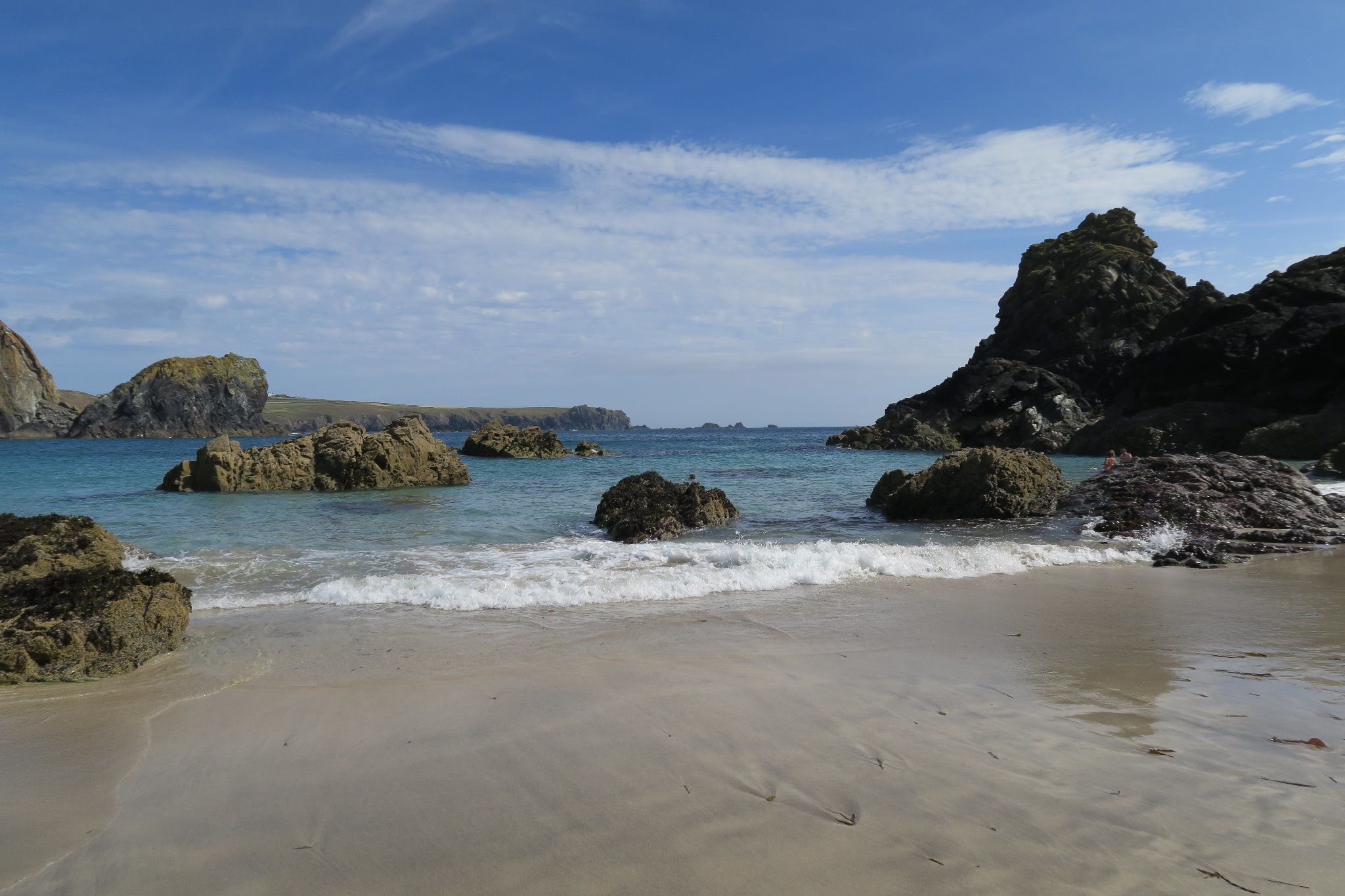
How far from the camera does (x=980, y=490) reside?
538 inches

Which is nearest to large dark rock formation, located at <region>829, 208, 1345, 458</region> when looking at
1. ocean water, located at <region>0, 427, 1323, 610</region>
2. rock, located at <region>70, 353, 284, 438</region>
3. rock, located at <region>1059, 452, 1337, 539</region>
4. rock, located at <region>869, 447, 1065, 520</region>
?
ocean water, located at <region>0, 427, 1323, 610</region>

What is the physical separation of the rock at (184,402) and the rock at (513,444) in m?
60.5

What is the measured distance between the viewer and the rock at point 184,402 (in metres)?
78.0

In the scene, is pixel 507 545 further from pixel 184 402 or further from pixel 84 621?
pixel 184 402

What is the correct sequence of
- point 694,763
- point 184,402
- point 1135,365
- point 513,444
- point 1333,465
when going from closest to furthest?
point 694,763 → point 1333,465 → point 513,444 → point 1135,365 → point 184,402

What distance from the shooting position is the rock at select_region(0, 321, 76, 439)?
75875 mm

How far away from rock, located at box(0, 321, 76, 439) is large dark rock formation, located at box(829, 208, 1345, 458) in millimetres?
85617

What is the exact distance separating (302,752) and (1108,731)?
13.4 feet

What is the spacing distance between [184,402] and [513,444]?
2555 inches

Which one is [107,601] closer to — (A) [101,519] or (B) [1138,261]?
(A) [101,519]

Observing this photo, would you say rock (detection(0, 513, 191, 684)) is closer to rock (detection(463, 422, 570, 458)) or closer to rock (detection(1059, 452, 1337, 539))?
rock (detection(1059, 452, 1337, 539))

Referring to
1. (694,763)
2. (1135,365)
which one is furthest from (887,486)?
(1135,365)

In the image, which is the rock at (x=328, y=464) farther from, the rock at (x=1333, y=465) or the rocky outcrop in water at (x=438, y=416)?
the rocky outcrop in water at (x=438, y=416)

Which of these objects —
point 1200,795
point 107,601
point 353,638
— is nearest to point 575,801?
point 1200,795
